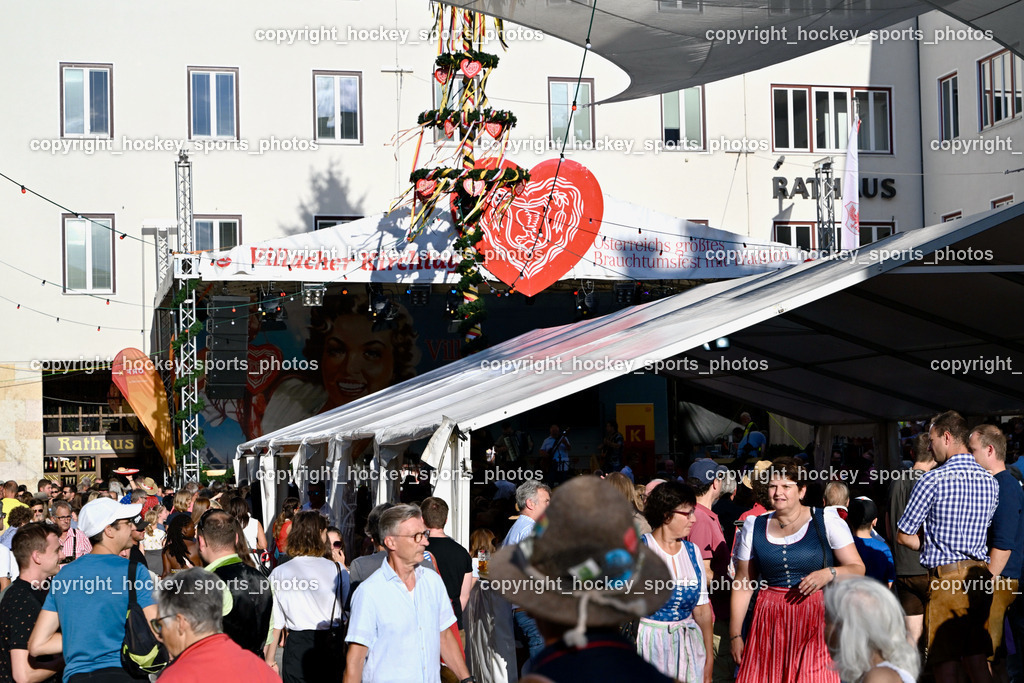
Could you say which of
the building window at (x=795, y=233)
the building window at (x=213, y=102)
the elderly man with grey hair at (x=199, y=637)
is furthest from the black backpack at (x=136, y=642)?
the building window at (x=795, y=233)

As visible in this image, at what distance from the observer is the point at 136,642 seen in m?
5.59

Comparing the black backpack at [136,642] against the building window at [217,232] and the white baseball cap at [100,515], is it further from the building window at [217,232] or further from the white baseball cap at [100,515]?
the building window at [217,232]

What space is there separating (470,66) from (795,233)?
40.8ft

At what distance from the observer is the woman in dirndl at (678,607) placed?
6055 mm

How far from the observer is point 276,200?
26250 millimetres

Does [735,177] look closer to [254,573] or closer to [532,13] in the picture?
[532,13]

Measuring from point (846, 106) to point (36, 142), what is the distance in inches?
761

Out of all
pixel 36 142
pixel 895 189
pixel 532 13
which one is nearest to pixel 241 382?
pixel 36 142

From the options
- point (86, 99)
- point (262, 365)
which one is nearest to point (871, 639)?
point (262, 365)

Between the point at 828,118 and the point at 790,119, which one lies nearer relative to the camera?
the point at 790,119

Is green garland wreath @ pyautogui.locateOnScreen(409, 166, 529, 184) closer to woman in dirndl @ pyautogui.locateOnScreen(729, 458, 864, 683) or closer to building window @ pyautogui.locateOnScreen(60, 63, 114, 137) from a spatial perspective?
building window @ pyautogui.locateOnScreen(60, 63, 114, 137)

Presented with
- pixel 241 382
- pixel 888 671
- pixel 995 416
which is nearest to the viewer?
pixel 888 671

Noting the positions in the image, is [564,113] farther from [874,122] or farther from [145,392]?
[145,392]

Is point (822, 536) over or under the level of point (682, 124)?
under
